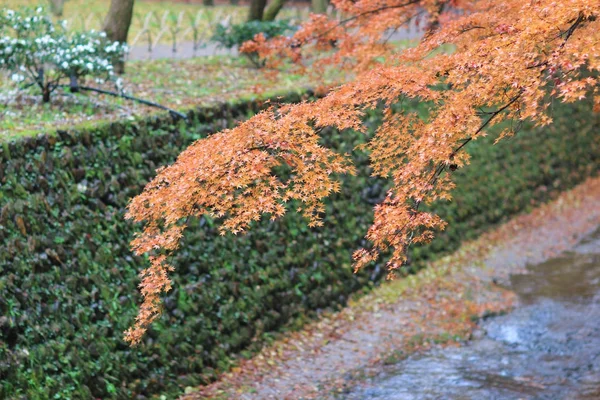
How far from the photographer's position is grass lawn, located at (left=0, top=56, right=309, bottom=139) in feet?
29.7

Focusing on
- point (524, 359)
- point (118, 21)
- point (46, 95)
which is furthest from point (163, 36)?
point (524, 359)

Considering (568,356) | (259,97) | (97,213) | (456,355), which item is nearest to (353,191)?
(259,97)

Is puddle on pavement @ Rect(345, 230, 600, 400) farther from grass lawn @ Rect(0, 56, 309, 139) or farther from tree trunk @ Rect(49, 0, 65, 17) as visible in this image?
tree trunk @ Rect(49, 0, 65, 17)

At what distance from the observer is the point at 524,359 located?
9.84 metres

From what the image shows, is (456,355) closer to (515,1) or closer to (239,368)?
(239,368)

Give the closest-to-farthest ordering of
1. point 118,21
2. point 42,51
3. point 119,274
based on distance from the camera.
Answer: point 119,274 < point 42,51 < point 118,21

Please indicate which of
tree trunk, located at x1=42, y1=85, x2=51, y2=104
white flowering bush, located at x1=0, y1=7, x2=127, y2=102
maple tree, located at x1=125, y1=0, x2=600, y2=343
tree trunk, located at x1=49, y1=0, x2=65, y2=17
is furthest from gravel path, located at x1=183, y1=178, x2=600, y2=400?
tree trunk, located at x1=49, y1=0, x2=65, y2=17

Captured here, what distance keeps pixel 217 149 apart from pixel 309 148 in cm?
81

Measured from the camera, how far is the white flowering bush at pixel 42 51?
9.37 m

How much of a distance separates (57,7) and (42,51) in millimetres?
12491

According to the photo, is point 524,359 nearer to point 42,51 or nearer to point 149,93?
point 149,93

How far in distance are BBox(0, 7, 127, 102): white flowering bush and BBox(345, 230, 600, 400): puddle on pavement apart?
612cm

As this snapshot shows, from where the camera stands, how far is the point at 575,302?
11.8m

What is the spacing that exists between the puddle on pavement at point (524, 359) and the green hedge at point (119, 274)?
2.18m
